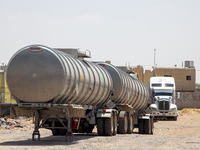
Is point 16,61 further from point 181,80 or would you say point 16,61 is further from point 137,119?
point 181,80

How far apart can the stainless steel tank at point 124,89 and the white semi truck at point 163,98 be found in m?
11.4

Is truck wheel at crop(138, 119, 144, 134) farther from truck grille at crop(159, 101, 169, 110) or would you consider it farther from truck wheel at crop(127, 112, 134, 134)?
truck grille at crop(159, 101, 169, 110)

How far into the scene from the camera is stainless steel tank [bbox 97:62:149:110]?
72.1ft

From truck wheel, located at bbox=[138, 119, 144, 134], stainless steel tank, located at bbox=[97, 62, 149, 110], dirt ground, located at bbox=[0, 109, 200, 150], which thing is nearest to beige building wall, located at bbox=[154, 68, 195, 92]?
stainless steel tank, located at bbox=[97, 62, 149, 110]

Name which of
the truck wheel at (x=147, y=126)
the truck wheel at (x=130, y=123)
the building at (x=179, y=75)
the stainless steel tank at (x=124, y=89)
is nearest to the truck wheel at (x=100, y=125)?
the stainless steel tank at (x=124, y=89)

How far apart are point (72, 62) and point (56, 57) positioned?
4.40 ft

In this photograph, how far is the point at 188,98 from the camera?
67812mm

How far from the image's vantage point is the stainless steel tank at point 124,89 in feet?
72.1

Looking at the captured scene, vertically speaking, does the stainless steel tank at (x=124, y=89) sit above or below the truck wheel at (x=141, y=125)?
above

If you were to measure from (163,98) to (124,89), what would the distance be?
55.9ft

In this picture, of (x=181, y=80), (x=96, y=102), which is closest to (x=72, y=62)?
(x=96, y=102)

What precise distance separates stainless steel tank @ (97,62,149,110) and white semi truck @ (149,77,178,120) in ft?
37.4

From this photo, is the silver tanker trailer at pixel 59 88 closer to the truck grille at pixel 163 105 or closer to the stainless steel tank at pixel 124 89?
the stainless steel tank at pixel 124 89

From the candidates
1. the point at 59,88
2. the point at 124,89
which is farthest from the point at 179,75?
the point at 59,88
